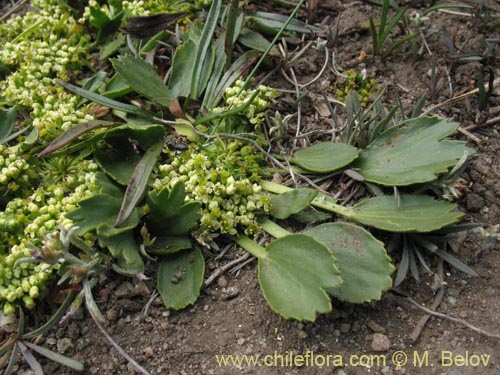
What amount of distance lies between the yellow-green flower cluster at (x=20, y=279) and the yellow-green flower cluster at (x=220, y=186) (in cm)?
51

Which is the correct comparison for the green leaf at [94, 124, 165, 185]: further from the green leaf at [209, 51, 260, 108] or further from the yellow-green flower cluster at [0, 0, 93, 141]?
the green leaf at [209, 51, 260, 108]

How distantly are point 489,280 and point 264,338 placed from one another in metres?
0.84

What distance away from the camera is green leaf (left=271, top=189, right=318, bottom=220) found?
75.6 inches

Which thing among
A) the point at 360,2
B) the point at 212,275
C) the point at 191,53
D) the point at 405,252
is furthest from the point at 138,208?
the point at 360,2

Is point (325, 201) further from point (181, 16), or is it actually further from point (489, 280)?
point (181, 16)

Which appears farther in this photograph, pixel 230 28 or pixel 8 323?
pixel 230 28

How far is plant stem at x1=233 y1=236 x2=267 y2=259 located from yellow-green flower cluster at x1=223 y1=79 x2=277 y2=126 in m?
0.50

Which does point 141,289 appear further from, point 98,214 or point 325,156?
point 325,156

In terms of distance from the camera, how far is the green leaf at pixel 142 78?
2.14m

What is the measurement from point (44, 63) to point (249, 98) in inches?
38.8

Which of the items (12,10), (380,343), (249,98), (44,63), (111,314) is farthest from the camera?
(12,10)

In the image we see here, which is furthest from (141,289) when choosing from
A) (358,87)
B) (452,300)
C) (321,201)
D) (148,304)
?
(358,87)

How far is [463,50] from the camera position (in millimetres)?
2516

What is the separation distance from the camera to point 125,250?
1.82 metres
